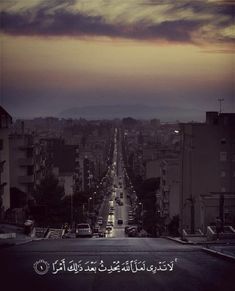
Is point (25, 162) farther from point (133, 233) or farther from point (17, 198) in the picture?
point (133, 233)

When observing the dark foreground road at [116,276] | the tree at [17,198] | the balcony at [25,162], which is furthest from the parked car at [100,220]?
the dark foreground road at [116,276]

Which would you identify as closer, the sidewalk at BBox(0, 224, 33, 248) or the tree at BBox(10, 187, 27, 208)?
the sidewalk at BBox(0, 224, 33, 248)

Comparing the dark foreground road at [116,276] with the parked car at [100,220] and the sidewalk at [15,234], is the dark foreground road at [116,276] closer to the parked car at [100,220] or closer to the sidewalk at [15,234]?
the sidewalk at [15,234]

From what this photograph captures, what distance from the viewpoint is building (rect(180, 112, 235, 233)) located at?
34.9ft

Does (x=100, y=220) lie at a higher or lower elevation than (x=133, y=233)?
higher

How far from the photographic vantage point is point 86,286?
637 centimetres

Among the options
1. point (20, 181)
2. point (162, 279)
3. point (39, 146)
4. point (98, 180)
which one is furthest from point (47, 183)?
point (98, 180)

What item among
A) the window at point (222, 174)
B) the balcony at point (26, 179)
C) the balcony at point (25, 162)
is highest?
the balcony at point (25, 162)

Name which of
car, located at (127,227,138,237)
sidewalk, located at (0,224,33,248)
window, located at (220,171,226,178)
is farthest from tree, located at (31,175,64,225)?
window, located at (220,171,226,178)

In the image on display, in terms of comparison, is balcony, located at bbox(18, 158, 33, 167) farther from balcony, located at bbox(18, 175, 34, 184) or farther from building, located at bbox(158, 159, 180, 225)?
building, located at bbox(158, 159, 180, 225)

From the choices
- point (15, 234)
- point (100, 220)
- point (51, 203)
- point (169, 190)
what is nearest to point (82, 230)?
point (51, 203)

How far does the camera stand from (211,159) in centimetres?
1162

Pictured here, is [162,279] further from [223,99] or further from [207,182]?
[207,182]

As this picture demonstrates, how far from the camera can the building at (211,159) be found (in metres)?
10.6
